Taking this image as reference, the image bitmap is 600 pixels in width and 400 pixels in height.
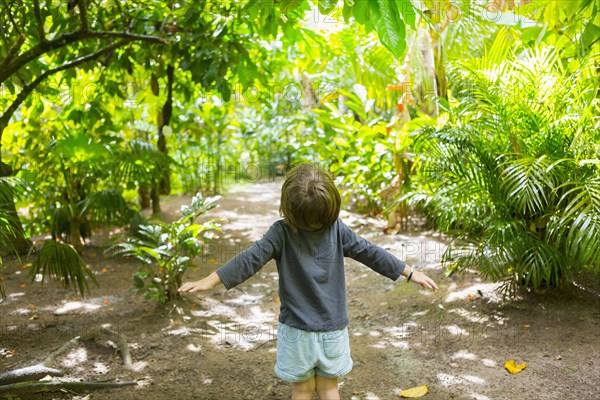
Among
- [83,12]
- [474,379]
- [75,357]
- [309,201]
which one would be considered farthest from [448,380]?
[83,12]

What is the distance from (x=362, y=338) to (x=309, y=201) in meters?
1.88

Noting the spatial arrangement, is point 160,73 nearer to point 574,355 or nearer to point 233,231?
point 233,231

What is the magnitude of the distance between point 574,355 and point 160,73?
4.03 meters

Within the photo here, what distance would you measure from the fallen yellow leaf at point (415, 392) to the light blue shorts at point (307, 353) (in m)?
0.73

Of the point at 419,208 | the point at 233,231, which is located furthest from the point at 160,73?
the point at 419,208

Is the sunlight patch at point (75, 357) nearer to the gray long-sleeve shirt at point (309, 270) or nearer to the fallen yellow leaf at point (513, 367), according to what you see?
the gray long-sleeve shirt at point (309, 270)

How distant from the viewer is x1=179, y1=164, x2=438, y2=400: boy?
7.72 feet

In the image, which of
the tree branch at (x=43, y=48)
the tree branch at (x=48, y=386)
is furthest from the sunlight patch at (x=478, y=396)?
the tree branch at (x=43, y=48)

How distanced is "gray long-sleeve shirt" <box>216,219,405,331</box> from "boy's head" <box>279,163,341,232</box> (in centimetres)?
7

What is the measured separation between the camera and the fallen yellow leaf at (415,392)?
3.03m

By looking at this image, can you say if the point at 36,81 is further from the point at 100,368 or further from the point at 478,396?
the point at 478,396

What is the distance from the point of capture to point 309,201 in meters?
2.31

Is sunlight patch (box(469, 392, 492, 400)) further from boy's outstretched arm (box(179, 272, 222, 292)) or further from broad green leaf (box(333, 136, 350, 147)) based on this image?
broad green leaf (box(333, 136, 350, 147))

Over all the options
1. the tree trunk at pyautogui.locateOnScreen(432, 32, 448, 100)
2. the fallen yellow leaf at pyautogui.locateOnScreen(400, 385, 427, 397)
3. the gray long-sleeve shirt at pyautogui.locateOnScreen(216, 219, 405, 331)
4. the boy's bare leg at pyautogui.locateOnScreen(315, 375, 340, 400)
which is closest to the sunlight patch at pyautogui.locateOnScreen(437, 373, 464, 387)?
the fallen yellow leaf at pyautogui.locateOnScreen(400, 385, 427, 397)
